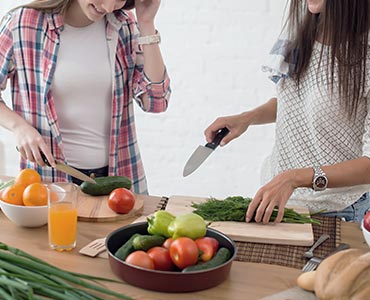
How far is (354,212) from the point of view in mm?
2139

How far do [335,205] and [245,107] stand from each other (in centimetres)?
144

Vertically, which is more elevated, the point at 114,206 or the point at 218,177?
the point at 114,206

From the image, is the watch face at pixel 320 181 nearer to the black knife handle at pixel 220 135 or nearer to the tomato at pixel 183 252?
the black knife handle at pixel 220 135

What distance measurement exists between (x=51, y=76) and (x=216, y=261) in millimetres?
1130

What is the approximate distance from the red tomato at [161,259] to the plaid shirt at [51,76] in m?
0.98

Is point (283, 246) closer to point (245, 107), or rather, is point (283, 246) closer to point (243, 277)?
point (243, 277)

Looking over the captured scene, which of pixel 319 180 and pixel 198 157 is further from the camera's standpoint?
pixel 198 157

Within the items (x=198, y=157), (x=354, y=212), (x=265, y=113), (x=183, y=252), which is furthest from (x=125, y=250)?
(x=265, y=113)

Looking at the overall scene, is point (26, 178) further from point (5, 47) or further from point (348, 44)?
point (348, 44)

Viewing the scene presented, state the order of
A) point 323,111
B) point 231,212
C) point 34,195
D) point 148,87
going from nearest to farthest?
1. point 34,195
2. point 231,212
3. point 323,111
4. point 148,87

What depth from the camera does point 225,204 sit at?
193 cm

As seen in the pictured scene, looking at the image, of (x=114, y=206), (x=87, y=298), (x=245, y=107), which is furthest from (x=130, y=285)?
(x=245, y=107)

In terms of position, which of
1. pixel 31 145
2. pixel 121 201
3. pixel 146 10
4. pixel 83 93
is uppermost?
pixel 146 10

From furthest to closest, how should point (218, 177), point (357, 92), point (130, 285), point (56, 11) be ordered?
point (218, 177), point (56, 11), point (357, 92), point (130, 285)
